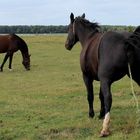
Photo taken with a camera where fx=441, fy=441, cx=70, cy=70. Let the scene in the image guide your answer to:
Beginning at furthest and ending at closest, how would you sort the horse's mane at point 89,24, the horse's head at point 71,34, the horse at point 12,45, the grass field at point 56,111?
the horse at point 12,45 → the horse's head at point 71,34 → the horse's mane at point 89,24 → the grass field at point 56,111

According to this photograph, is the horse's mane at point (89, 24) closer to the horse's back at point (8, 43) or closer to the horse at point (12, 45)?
the horse at point (12, 45)

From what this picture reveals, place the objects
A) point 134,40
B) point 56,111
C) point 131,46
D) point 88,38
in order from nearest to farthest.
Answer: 1. point 131,46
2. point 134,40
3. point 88,38
4. point 56,111

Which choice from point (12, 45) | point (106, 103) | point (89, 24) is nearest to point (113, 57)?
point (106, 103)

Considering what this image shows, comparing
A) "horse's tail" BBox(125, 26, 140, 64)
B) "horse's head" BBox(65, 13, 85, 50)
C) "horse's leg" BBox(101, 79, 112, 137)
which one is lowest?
"horse's leg" BBox(101, 79, 112, 137)

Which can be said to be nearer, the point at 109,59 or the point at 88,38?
the point at 109,59

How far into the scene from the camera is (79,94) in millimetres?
14711

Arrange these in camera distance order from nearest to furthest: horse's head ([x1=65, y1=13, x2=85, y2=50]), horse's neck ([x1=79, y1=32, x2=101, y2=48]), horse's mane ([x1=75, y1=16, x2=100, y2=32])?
horse's neck ([x1=79, y1=32, x2=101, y2=48]) → horse's mane ([x1=75, y1=16, x2=100, y2=32]) → horse's head ([x1=65, y1=13, x2=85, y2=50])

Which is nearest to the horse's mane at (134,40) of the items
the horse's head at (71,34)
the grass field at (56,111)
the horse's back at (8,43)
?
the grass field at (56,111)

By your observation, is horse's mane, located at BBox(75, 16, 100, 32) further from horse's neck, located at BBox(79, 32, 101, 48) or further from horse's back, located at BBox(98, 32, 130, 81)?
horse's back, located at BBox(98, 32, 130, 81)

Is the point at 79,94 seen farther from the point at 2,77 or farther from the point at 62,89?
the point at 2,77

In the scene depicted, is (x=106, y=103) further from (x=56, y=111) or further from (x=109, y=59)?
(x=56, y=111)

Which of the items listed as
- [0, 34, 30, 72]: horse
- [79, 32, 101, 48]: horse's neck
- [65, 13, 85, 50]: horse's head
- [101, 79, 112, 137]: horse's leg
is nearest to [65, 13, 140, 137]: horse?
[101, 79, 112, 137]: horse's leg

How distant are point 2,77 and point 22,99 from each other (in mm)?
7369

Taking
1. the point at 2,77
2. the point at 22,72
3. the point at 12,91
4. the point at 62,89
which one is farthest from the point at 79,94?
the point at 22,72
